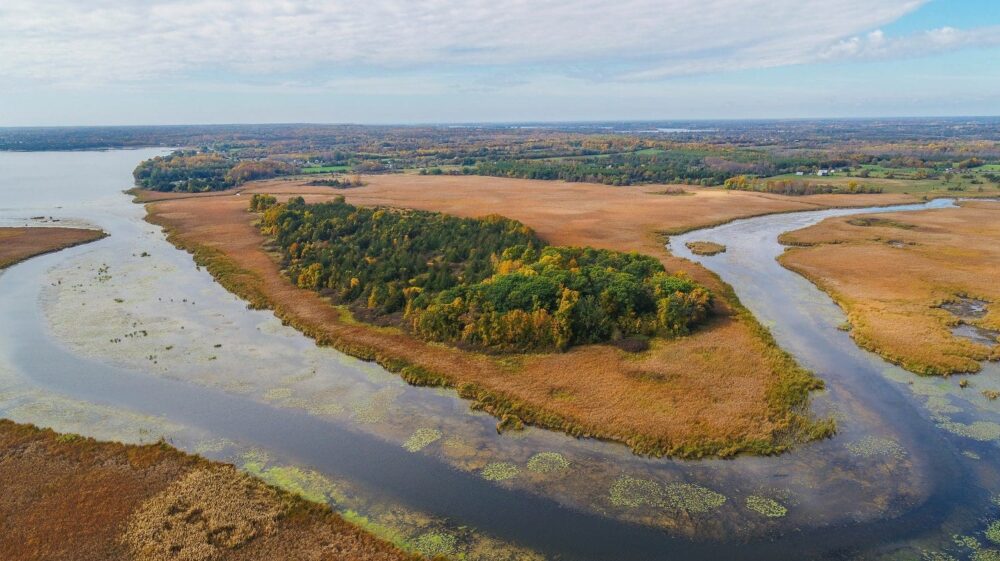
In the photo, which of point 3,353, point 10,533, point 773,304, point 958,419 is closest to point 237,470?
point 10,533

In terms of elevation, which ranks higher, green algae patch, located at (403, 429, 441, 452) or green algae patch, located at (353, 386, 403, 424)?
green algae patch, located at (353, 386, 403, 424)

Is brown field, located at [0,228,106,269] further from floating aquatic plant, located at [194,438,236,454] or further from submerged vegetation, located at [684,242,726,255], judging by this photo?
submerged vegetation, located at [684,242,726,255]

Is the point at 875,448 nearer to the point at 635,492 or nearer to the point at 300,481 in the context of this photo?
the point at 635,492

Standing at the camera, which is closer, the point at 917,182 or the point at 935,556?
the point at 935,556

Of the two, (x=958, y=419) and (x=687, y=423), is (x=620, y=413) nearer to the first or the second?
(x=687, y=423)

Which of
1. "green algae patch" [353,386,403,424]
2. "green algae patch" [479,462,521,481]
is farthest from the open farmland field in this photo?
"green algae patch" [479,462,521,481]

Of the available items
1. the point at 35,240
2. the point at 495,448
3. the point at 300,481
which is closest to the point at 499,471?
the point at 495,448

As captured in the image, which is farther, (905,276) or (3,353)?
(905,276)
